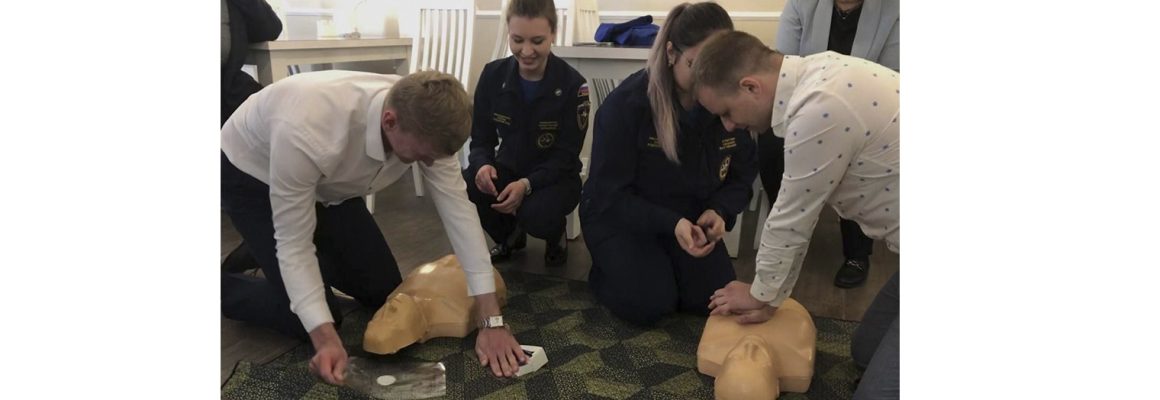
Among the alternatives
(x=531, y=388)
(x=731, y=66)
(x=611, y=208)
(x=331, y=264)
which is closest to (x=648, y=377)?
(x=531, y=388)

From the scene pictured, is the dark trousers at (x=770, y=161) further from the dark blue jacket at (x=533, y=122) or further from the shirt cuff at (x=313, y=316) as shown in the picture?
the shirt cuff at (x=313, y=316)

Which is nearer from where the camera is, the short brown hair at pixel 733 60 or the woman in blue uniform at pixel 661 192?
the short brown hair at pixel 733 60

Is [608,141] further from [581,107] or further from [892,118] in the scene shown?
[892,118]

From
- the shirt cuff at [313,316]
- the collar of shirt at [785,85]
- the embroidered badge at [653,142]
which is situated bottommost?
the shirt cuff at [313,316]

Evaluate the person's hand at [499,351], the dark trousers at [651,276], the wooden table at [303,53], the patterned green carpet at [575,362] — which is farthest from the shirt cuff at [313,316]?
the dark trousers at [651,276]

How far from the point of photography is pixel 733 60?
2.74 feet

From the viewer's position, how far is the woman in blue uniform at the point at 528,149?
1.51 m

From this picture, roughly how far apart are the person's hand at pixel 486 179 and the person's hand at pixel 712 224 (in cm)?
44

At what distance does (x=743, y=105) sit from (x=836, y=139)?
11 cm

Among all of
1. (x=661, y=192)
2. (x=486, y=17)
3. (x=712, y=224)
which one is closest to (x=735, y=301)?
(x=712, y=224)

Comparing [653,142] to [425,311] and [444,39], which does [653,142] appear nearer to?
[425,311]

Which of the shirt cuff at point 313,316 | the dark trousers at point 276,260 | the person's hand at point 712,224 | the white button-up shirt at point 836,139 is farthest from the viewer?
the person's hand at point 712,224

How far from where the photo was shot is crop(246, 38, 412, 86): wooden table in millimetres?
1119

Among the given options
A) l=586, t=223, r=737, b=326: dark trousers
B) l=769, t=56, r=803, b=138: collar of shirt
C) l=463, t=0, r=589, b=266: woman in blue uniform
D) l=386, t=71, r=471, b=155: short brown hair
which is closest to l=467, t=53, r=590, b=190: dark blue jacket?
l=463, t=0, r=589, b=266: woman in blue uniform
